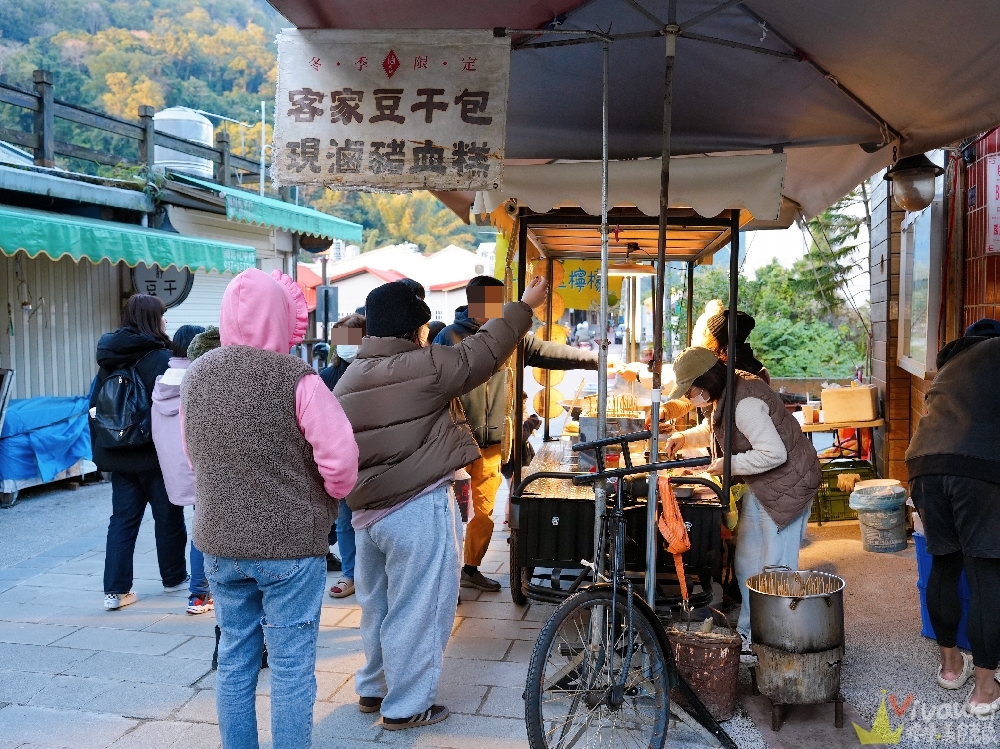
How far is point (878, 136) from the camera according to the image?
16.5ft

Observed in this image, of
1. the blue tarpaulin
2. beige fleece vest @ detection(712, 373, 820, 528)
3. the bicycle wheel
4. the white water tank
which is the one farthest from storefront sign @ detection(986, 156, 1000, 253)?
the white water tank

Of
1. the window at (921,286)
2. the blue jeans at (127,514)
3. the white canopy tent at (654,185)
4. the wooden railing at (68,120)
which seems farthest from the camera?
the wooden railing at (68,120)

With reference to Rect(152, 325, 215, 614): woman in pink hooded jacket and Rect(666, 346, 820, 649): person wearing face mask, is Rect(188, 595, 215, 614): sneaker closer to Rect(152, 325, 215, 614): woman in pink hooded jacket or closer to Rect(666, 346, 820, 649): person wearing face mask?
Rect(152, 325, 215, 614): woman in pink hooded jacket

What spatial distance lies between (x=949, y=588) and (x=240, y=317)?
11.5 ft

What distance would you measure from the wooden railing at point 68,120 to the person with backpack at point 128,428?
505cm

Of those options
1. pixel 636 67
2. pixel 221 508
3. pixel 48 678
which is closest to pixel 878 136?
pixel 636 67

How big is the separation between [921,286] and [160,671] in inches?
239

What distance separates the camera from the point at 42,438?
29.5 feet

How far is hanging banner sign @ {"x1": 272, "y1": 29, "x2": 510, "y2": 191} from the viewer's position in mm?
3723

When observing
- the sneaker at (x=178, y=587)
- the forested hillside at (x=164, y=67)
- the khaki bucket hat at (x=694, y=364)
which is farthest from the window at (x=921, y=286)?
the forested hillside at (x=164, y=67)

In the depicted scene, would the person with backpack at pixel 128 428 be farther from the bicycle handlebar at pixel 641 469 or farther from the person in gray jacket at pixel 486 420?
the bicycle handlebar at pixel 641 469

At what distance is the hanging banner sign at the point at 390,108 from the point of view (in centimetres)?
372

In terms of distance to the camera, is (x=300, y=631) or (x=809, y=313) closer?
(x=300, y=631)

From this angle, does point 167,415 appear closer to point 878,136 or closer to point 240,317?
point 240,317
